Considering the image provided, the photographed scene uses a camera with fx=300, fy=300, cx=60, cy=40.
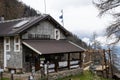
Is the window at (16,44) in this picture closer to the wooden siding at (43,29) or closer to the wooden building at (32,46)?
A: the wooden building at (32,46)

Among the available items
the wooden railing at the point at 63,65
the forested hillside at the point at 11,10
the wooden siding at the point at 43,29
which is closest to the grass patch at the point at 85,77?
the wooden railing at the point at 63,65

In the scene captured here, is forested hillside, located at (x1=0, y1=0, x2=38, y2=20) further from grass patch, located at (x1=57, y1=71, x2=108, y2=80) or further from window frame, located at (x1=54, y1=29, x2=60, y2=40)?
grass patch, located at (x1=57, y1=71, x2=108, y2=80)

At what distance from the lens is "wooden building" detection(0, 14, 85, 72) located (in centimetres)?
2866

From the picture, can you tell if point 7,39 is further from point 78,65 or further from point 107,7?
point 107,7

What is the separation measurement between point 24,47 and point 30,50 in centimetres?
72

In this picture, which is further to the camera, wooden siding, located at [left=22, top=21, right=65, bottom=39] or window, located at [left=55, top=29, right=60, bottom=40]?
window, located at [left=55, top=29, right=60, bottom=40]

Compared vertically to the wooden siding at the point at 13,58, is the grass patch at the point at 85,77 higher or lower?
lower

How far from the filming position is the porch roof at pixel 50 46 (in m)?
27.7

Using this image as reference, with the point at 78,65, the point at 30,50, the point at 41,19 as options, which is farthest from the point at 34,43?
the point at 78,65

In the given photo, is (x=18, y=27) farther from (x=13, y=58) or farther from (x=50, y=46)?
(x=50, y=46)

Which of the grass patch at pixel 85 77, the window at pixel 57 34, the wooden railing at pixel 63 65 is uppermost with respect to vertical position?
the window at pixel 57 34

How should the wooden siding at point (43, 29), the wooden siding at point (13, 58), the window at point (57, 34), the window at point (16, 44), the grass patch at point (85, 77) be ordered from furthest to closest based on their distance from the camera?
the window at point (57, 34) → the wooden siding at point (43, 29) → the grass patch at point (85, 77) → the window at point (16, 44) → the wooden siding at point (13, 58)

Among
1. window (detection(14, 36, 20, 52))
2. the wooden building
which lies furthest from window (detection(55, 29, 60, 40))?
window (detection(14, 36, 20, 52))

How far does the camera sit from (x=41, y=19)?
30891 mm
